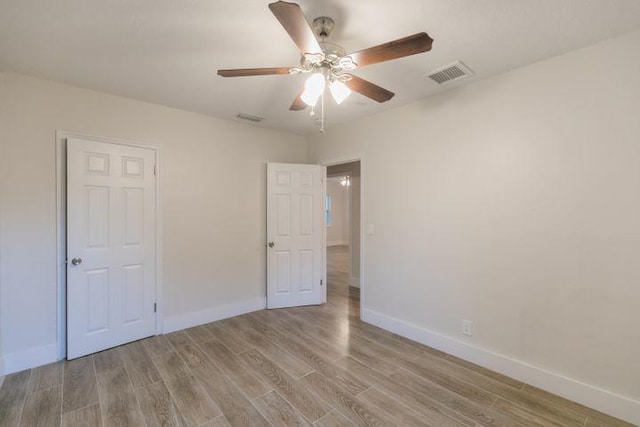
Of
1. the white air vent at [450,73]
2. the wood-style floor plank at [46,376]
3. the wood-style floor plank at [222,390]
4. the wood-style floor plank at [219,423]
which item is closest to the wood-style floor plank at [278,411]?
the wood-style floor plank at [222,390]

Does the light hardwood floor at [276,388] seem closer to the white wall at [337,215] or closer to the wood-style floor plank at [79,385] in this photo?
the wood-style floor plank at [79,385]

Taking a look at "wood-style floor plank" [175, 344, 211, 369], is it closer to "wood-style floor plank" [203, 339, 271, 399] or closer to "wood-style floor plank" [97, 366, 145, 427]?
"wood-style floor plank" [203, 339, 271, 399]

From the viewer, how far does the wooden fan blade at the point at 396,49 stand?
1389mm

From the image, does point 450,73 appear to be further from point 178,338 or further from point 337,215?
point 337,215

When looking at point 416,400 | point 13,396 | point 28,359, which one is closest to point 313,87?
point 416,400

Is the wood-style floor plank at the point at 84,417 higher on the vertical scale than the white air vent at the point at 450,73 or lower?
lower

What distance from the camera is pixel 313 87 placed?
→ 5.94 ft

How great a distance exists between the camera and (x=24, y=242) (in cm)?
250

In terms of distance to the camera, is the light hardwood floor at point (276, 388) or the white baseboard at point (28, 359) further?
the white baseboard at point (28, 359)

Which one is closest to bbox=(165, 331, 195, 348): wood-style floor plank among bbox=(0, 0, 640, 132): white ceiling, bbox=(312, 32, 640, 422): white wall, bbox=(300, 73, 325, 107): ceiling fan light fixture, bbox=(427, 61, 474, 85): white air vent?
bbox=(312, 32, 640, 422): white wall

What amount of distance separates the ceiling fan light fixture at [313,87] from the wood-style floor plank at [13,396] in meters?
2.88

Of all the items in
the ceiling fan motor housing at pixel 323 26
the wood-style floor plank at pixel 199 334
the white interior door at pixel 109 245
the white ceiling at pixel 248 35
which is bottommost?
the wood-style floor plank at pixel 199 334

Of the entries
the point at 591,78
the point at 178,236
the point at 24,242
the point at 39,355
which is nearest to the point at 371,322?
the point at 178,236

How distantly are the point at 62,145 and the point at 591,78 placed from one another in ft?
14.5
